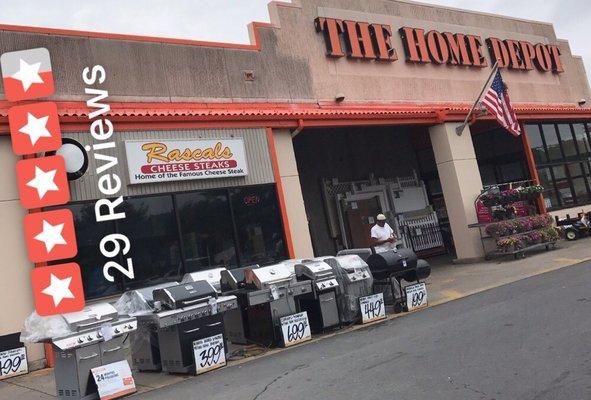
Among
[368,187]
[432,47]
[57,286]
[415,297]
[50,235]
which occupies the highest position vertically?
[432,47]

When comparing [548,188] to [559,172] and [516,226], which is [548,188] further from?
[516,226]

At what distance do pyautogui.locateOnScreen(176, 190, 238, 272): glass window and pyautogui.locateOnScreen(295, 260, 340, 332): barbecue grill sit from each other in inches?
109

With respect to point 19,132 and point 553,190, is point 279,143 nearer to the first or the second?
point 19,132

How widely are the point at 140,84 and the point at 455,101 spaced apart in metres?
11.2

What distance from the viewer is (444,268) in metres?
15.8

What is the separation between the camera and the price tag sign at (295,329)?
27.6ft

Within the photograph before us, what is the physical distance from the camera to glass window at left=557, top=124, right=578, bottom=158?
66.1 ft

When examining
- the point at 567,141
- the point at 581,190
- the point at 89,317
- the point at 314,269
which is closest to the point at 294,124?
the point at 314,269

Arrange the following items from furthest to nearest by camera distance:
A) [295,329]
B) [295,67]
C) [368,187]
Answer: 1. [368,187]
2. [295,67]
3. [295,329]

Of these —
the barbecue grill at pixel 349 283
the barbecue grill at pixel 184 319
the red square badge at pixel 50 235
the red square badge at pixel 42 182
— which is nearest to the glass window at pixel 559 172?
the barbecue grill at pixel 349 283

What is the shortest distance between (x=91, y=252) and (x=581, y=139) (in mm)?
18918

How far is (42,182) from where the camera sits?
9578 millimetres

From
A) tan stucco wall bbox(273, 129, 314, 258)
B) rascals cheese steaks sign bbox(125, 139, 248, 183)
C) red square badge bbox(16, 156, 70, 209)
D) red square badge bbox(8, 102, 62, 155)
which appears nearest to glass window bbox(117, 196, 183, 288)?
rascals cheese steaks sign bbox(125, 139, 248, 183)

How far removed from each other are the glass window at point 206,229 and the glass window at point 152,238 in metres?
0.24
